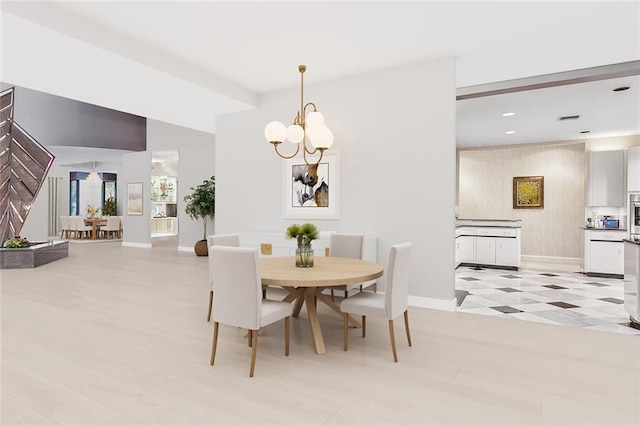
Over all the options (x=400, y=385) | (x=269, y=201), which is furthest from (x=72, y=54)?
(x=400, y=385)

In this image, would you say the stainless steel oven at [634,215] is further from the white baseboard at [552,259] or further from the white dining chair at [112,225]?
the white dining chair at [112,225]

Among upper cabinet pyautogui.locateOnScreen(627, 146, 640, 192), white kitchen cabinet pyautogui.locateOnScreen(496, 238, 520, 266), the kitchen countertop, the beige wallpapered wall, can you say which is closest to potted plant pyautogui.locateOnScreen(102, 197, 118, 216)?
the beige wallpapered wall

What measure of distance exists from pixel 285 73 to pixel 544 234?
21.1 ft

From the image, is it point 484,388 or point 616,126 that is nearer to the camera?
point 484,388

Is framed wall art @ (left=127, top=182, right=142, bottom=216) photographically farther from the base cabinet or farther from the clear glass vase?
the clear glass vase

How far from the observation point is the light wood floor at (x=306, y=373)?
2066mm

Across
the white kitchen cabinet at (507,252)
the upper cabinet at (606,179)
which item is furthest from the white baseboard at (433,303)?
the upper cabinet at (606,179)

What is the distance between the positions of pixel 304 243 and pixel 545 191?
6702mm

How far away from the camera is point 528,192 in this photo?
7.93 meters

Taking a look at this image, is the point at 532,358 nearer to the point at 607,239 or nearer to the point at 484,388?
the point at 484,388

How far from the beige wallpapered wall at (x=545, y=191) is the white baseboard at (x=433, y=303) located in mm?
4779

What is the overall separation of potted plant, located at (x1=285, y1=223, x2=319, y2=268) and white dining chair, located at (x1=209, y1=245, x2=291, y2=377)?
59cm

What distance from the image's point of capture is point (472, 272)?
22.5 feet

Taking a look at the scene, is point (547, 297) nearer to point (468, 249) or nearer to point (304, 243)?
point (468, 249)
